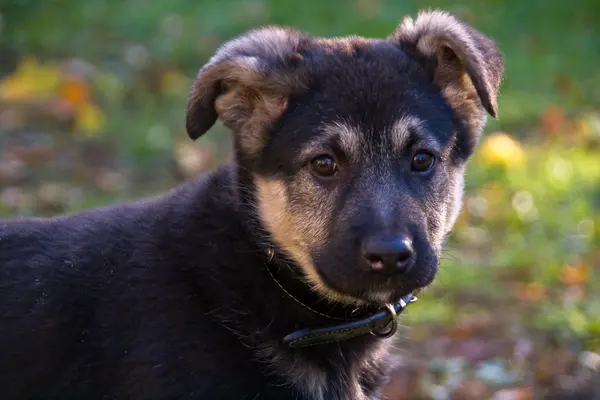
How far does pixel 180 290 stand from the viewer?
4.32m

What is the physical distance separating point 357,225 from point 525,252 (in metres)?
3.58

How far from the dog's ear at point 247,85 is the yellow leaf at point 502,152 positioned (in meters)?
4.49

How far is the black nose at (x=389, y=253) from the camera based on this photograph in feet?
13.2

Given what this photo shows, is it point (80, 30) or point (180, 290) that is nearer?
point (180, 290)

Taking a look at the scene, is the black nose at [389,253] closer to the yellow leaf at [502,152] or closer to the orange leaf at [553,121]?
the yellow leaf at [502,152]

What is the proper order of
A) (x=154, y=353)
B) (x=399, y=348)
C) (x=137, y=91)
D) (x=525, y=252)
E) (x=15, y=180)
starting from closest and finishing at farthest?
1. (x=154, y=353)
2. (x=399, y=348)
3. (x=525, y=252)
4. (x=15, y=180)
5. (x=137, y=91)

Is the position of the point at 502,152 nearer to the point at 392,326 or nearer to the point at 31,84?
the point at 31,84

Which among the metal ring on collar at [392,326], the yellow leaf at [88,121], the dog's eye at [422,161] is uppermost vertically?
the dog's eye at [422,161]

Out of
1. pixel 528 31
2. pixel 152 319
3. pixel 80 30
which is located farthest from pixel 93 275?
pixel 528 31

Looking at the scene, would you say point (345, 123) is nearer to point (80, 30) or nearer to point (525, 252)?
point (525, 252)

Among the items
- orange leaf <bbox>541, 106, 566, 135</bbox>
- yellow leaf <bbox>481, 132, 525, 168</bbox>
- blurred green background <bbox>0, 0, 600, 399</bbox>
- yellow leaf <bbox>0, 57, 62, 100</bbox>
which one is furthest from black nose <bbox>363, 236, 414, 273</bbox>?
yellow leaf <bbox>0, 57, 62, 100</bbox>

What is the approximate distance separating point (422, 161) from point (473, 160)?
453 cm

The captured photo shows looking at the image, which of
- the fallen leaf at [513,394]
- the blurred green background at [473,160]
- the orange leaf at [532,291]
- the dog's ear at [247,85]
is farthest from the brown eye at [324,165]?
the orange leaf at [532,291]

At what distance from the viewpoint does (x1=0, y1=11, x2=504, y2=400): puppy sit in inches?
165
